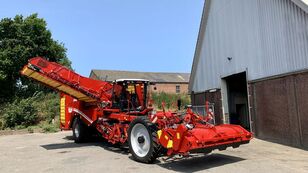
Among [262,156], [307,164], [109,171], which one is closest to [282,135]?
[262,156]

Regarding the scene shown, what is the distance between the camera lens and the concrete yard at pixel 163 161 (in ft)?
27.8

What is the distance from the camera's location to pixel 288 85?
11.8 meters

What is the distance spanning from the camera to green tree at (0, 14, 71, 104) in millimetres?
34844

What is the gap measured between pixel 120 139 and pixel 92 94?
8.71 feet

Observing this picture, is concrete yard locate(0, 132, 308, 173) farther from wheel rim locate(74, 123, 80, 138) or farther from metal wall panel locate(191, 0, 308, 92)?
metal wall panel locate(191, 0, 308, 92)

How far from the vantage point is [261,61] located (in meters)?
13.4

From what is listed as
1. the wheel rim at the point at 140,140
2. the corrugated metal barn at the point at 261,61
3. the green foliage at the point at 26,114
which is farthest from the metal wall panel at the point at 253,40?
the green foliage at the point at 26,114

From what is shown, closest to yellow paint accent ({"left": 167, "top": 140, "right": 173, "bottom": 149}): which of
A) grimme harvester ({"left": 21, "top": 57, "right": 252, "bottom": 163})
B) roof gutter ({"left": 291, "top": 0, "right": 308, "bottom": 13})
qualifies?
→ grimme harvester ({"left": 21, "top": 57, "right": 252, "bottom": 163})

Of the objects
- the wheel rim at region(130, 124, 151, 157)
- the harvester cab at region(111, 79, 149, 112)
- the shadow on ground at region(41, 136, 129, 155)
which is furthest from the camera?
the harvester cab at region(111, 79, 149, 112)

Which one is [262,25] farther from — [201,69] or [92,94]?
[92,94]

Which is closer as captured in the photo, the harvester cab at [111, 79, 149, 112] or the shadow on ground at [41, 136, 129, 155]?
the shadow on ground at [41, 136, 129, 155]

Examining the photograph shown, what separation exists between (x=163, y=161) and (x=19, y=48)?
30272 mm

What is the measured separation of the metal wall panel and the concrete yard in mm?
3320

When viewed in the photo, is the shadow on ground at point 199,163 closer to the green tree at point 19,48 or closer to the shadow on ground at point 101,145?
the shadow on ground at point 101,145
